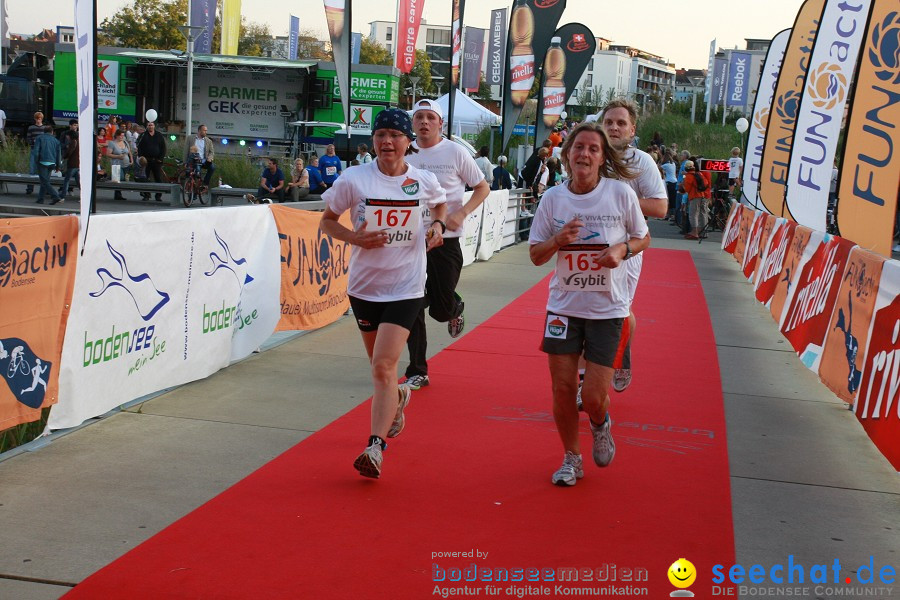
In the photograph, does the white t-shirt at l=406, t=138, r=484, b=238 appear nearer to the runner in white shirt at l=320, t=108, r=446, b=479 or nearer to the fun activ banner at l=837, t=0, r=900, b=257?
the runner in white shirt at l=320, t=108, r=446, b=479

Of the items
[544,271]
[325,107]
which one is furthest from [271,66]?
[544,271]

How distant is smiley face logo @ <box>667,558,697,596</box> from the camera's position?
13.8 feet

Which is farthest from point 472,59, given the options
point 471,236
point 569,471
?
point 569,471

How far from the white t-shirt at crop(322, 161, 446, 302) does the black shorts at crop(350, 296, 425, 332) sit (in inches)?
Answer: 1.3

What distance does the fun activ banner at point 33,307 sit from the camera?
548cm

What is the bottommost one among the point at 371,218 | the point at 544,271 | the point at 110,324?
the point at 544,271

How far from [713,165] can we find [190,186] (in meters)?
14.0

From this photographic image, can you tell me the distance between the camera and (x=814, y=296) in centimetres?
955

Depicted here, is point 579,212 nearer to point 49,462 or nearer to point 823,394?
point 49,462

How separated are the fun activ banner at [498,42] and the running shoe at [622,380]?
39745mm

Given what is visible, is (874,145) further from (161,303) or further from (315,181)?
(315,181)

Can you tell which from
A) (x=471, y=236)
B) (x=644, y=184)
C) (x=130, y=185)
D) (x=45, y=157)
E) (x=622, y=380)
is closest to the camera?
(x=644, y=184)

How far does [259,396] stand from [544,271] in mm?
10420

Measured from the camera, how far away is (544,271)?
1739cm
